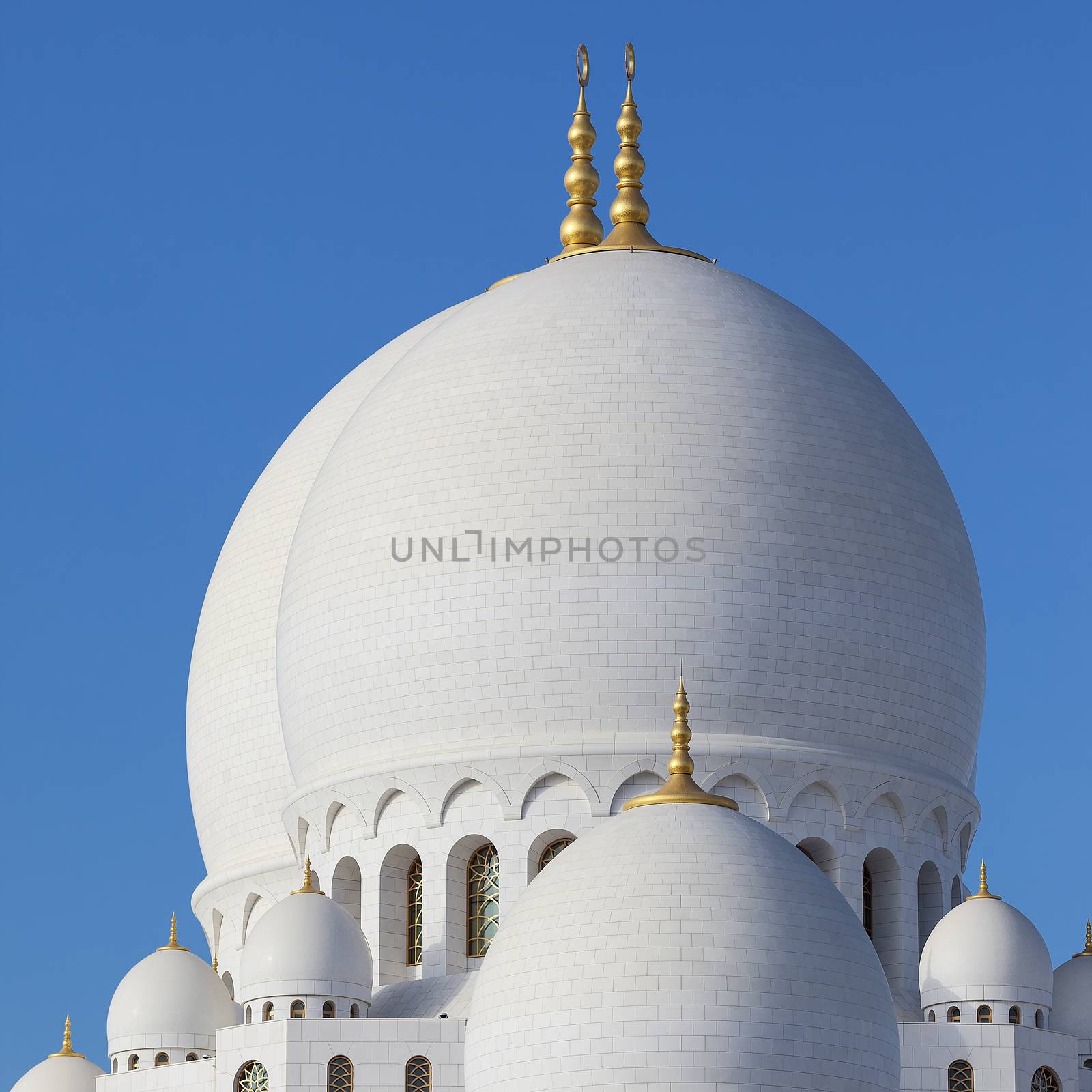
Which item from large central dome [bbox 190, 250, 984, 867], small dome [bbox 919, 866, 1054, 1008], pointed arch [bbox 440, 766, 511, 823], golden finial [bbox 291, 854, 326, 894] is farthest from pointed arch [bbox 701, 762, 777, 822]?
golden finial [bbox 291, 854, 326, 894]

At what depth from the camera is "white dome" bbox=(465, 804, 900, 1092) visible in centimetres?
3969

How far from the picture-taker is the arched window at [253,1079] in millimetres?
44513

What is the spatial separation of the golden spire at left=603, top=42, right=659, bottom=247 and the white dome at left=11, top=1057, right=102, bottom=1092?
53.2 ft

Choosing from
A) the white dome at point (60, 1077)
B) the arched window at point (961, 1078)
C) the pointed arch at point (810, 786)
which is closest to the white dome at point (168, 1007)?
the white dome at point (60, 1077)

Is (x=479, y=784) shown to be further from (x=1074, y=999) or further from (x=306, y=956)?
(x=1074, y=999)

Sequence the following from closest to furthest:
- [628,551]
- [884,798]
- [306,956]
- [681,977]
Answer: [681,977] < [306,956] < [628,551] < [884,798]

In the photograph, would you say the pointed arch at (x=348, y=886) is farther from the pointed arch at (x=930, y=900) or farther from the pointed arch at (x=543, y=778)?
the pointed arch at (x=930, y=900)

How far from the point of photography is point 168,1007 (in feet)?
158

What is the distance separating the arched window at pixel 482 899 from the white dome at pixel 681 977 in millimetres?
4222

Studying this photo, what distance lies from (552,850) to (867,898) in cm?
508

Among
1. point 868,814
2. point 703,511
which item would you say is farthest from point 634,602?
point 868,814

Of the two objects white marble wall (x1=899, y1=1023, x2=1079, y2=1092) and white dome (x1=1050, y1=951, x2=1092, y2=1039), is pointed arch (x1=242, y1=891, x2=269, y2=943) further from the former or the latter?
white dome (x1=1050, y1=951, x2=1092, y2=1039)

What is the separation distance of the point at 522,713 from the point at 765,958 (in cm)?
770

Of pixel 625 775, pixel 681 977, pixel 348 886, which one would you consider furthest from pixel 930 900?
pixel 681 977
